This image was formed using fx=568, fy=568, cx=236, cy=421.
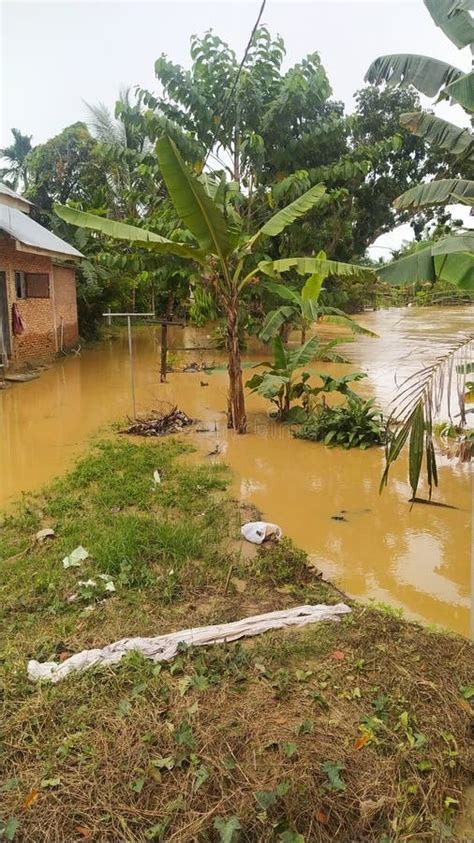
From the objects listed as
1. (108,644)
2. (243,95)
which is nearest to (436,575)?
(108,644)

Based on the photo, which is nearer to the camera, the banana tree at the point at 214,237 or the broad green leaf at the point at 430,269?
the broad green leaf at the point at 430,269

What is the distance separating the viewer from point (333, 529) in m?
5.77

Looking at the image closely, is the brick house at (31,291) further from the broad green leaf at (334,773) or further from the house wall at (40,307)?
the broad green leaf at (334,773)

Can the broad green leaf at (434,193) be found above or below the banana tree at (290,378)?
above

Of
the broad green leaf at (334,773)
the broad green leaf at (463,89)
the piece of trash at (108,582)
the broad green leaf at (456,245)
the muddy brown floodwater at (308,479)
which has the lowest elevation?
the muddy brown floodwater at (308,479)

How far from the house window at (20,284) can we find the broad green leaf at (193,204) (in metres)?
8.65

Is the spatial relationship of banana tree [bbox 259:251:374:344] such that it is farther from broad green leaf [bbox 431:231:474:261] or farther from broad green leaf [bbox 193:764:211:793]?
broad green leaf [bbox 193:764:211:793]

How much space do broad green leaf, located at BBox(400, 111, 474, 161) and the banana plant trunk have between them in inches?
121

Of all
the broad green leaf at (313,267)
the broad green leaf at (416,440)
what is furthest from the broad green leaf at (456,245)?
the broad green leaf at (313,267)

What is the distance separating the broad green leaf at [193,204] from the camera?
20.9 ft

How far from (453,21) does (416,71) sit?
1030mm

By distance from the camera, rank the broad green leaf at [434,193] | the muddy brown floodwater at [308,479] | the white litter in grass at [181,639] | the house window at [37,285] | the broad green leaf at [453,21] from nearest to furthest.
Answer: the white litter in grass at [181,639]
the muddy brown floodwater at [308,479]
the broad green leaf at [453,21]
the broad green leaf at [434,193]
the house window at [37,285]

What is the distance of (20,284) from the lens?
14664 mm

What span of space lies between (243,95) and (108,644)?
1407cm
